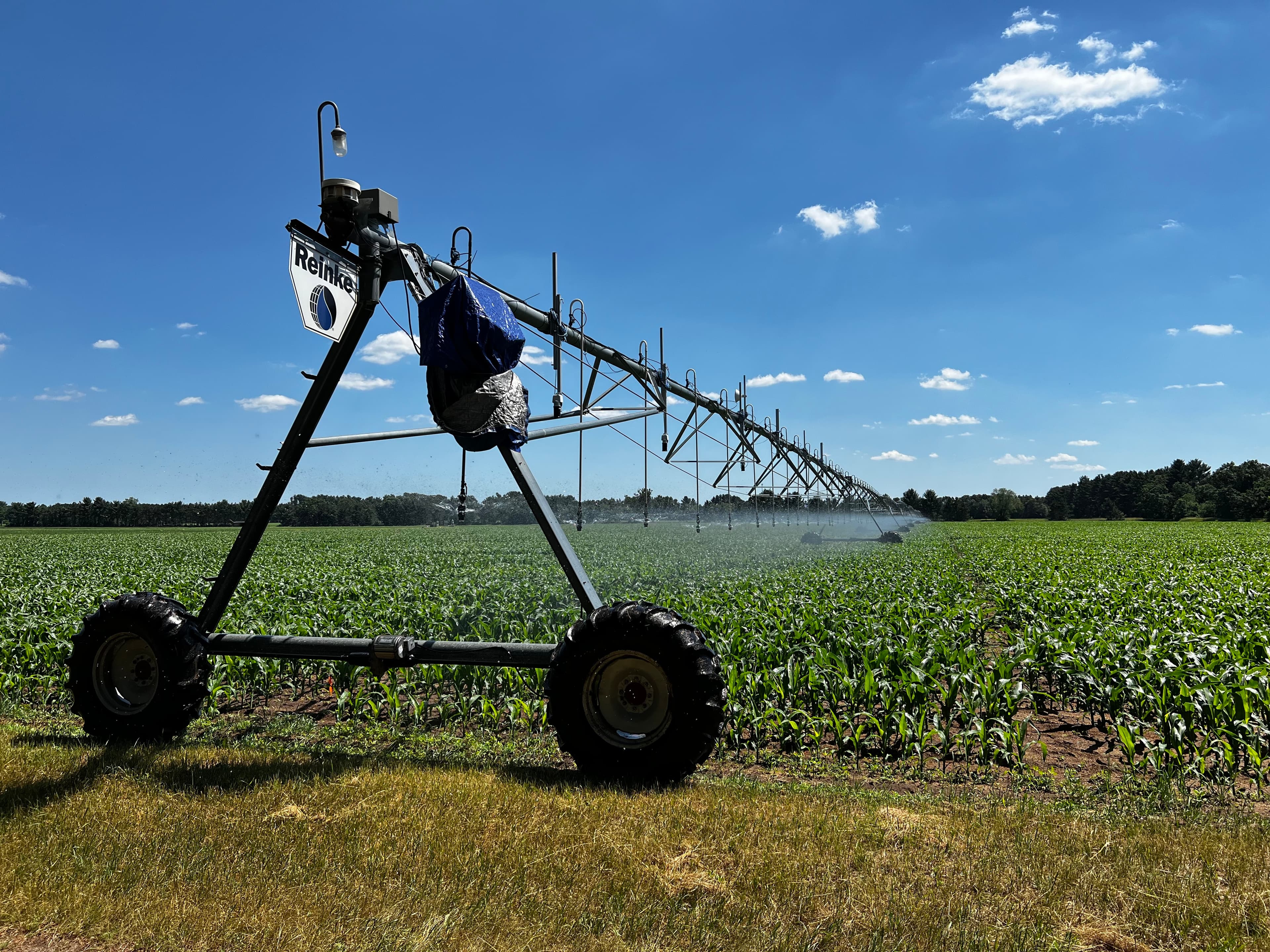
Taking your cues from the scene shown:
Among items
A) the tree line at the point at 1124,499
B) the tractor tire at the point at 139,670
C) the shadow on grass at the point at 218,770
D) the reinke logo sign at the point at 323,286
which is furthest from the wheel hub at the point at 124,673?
the tree line at the point at 1124,499

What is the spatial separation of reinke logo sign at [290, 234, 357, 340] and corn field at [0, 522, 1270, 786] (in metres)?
3.35

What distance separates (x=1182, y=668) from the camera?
6789mm

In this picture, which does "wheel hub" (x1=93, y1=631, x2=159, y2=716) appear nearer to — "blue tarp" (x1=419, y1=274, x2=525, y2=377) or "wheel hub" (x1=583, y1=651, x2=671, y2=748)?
"blue tarp" (x1=419, y1=274, x2=525, y2=377)

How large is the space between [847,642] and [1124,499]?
535ft

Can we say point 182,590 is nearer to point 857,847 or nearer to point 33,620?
point 33,620

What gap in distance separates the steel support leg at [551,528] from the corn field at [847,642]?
1.68 meters

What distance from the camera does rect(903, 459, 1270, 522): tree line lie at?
108 m

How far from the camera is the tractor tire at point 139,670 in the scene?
555 cm

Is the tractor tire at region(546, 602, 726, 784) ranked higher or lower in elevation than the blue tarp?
lower

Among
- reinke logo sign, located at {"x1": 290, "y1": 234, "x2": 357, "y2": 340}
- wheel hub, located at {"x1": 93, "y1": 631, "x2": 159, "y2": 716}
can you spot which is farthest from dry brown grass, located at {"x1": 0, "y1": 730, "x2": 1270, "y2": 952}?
reinke logo sign, located at {"x1": 290, "y1": 234, "x2": 357, "y2": 340}

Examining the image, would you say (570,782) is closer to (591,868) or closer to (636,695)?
(636,695)

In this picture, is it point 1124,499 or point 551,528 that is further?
point 1124,499

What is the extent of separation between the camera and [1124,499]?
141375 mm

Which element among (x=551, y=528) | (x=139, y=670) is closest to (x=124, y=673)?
(x=139, y=670)
